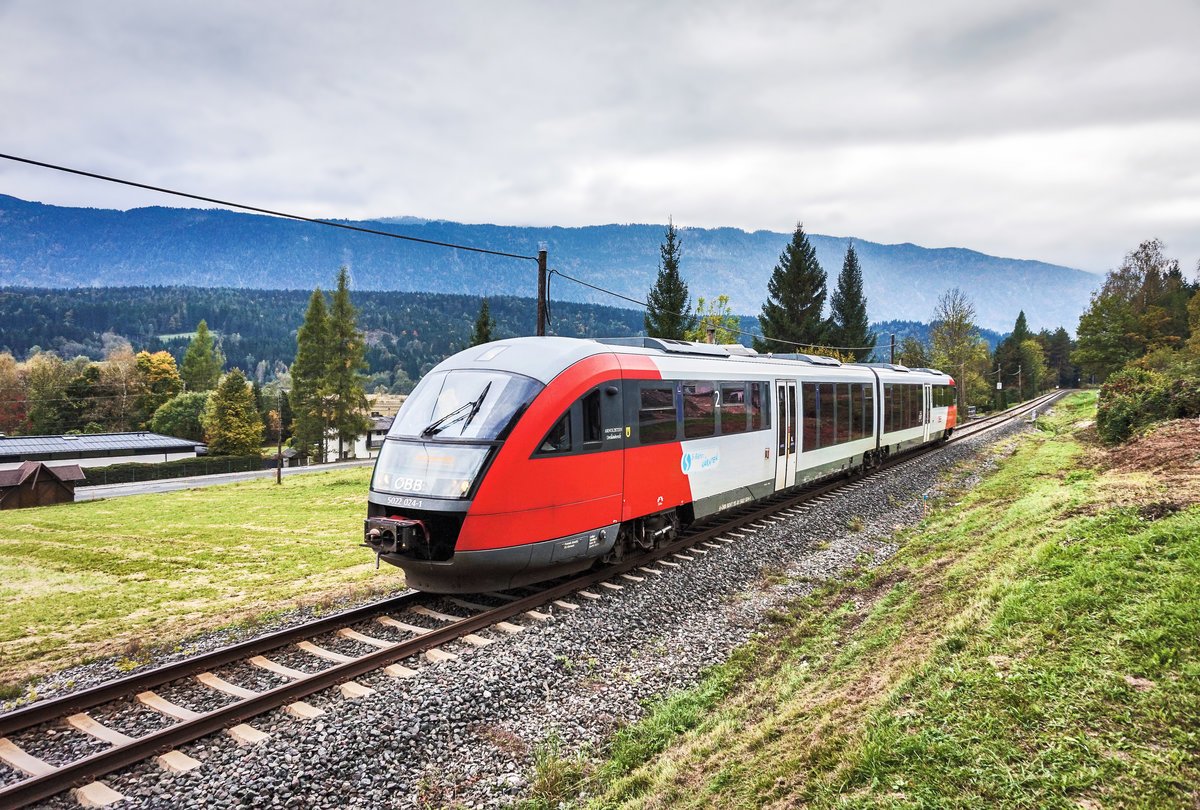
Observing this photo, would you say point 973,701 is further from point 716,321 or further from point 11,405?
point 11,405

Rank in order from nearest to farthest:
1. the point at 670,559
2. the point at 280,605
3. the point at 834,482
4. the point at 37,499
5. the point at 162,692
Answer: the point at 162,692 → the point at 280,605 → the point at 670,559 → the point at 834,482 → the point at 37,499

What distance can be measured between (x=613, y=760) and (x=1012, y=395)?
103 m

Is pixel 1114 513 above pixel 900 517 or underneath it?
above

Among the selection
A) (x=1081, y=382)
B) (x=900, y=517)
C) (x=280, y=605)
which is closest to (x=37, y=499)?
(x=280, y=605)

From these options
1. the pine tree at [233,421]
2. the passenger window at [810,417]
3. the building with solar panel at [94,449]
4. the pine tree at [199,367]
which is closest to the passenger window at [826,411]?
the passenger window at [810,417]

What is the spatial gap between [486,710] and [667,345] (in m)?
7.39

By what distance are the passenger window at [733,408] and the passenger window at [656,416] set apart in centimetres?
191

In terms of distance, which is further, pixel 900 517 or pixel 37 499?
pixel 37 499

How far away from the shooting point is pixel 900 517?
1462 centimetres

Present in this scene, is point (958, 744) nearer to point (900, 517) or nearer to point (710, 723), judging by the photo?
point (710, 723)

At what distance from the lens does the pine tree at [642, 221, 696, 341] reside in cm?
3725

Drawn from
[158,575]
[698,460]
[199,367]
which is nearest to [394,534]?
[698,460]

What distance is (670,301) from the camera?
38.6m

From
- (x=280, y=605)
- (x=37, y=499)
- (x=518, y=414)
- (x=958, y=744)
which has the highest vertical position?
(x=518, y=414)
